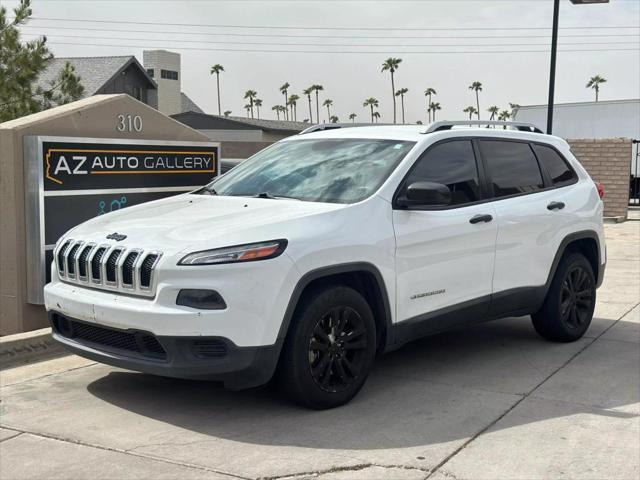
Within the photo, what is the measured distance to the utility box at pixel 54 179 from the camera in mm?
7031

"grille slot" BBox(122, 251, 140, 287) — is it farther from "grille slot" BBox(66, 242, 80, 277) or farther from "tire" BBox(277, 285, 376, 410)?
"tire" BBox(277, 285, 376, 410)

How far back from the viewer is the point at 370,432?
15.9 feet

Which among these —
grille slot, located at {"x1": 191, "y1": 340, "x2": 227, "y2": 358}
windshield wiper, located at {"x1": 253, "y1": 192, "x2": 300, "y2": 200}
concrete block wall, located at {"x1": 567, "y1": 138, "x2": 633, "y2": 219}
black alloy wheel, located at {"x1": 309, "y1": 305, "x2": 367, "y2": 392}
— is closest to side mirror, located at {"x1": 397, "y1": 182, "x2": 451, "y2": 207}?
windshield wiper, located at {"x1": 253, "y1": 192, "x2": 300, "y2": 200}

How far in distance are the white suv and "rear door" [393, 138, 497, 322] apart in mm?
13

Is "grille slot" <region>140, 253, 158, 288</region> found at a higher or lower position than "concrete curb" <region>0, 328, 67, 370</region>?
higher

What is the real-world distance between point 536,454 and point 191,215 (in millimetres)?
2594

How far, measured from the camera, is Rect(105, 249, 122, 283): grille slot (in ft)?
16.3

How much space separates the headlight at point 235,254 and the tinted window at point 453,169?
4.84 ft

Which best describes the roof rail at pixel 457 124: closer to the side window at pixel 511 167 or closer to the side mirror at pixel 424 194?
the side window at pixel 511 167

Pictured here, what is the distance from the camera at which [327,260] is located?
502 centimetres

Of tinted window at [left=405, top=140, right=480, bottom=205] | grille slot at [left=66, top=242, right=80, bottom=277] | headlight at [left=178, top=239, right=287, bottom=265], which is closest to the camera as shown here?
headlight at [left=178, top=239, right=287, bottom=265]

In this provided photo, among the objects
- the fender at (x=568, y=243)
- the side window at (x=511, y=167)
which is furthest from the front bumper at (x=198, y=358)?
the fender at (x=568, y=243)

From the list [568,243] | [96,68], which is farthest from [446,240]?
[96,68]

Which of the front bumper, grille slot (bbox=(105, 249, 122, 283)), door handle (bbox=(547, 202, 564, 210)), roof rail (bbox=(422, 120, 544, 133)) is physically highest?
roof rail (bbox=(422, 120, 544, 133))
